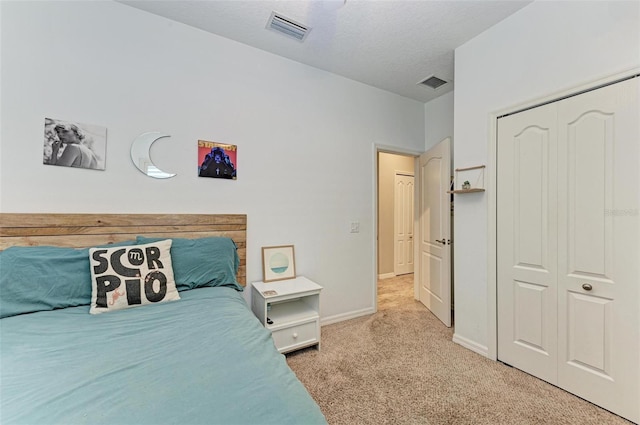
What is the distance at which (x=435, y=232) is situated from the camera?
3.13 metres

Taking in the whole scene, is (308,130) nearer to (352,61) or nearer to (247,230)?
(352,61)

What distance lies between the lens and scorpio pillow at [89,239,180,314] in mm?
1543

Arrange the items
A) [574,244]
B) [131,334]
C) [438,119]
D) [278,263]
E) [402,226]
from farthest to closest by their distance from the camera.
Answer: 1. [402,226]
2. [438,119]
3. [278,263]
4. [574,244]
5. [131,334]

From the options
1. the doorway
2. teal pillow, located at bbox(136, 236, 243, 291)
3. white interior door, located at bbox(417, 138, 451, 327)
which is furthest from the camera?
the doorway

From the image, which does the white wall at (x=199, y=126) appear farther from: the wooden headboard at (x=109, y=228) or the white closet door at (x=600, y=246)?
the white closet door at (x=600, y=246)

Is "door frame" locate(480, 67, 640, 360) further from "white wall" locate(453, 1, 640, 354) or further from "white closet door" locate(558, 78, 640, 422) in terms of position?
"white closet door" locate(558, 78, 640, 422)

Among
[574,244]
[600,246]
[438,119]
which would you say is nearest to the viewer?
[600,246]

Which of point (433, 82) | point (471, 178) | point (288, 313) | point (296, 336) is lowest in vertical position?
point (296, 336)

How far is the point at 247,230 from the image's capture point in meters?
2.49

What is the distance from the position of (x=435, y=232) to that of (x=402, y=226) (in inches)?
84.8

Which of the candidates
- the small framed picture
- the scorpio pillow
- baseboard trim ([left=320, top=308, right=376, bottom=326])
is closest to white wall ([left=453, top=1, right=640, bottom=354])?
baseboard trim ([left=320, top=308, right=376, bottom=326])

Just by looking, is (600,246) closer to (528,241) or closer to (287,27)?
(528,241)

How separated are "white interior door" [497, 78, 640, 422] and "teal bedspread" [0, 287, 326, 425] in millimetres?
1995

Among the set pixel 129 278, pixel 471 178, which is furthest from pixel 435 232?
pixel 129 278
